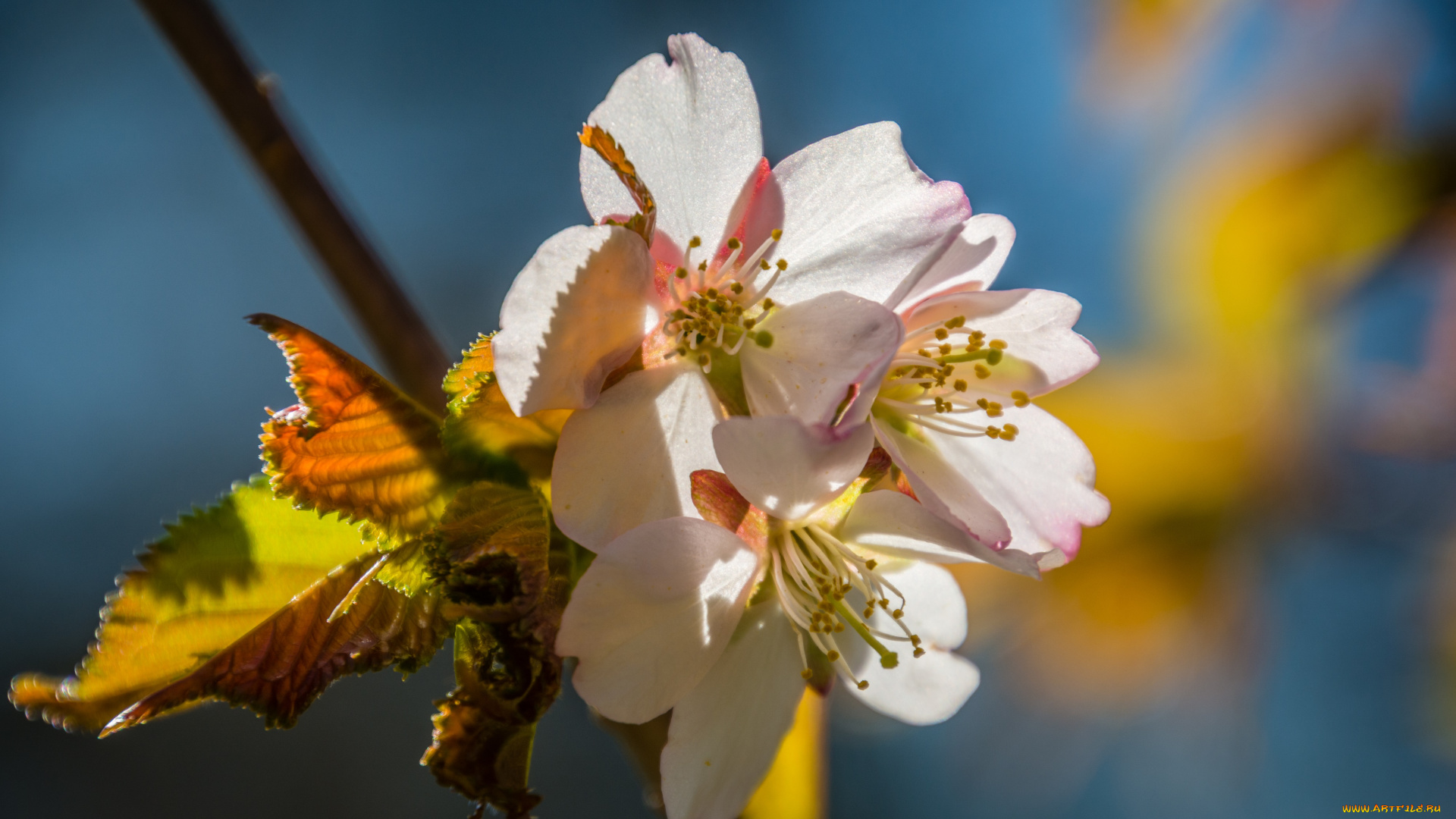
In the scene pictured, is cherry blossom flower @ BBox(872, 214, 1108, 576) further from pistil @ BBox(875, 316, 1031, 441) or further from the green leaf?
the green leaf

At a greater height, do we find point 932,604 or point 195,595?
point 195,595

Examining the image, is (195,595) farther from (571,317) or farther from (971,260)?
(971,260)

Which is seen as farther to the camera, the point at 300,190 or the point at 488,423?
the point at 300,190

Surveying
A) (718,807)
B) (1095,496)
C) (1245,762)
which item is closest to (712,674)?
(718,807)

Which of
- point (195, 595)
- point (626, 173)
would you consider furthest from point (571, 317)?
point (195, 595)

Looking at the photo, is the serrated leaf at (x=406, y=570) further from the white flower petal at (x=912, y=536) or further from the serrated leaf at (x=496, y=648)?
the white flower petal at (x=912, y=536)

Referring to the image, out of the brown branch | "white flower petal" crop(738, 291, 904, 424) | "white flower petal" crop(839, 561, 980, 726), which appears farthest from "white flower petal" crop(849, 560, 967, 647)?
the brown branch
